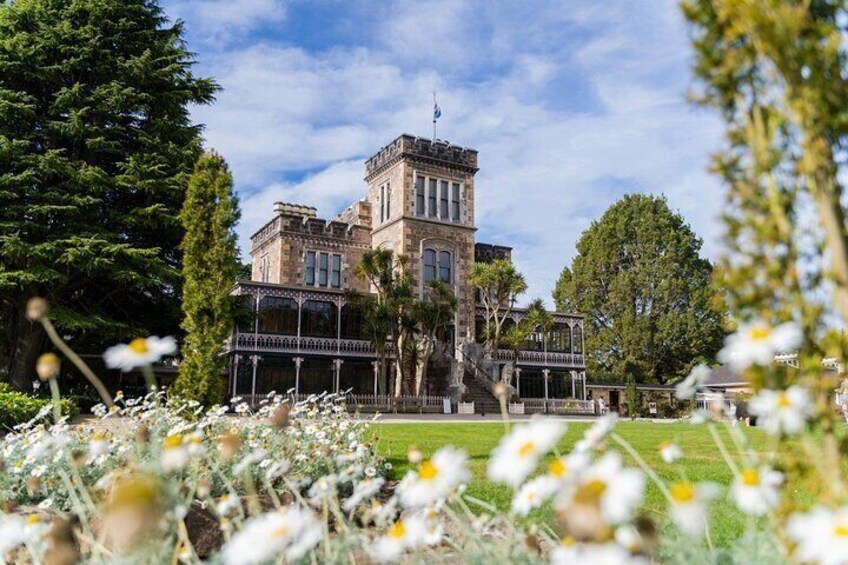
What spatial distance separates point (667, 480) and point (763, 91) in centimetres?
607

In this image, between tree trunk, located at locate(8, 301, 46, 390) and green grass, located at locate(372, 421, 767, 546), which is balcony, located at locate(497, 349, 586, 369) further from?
tree trunk, located at locate(8, 301, 46, 390)

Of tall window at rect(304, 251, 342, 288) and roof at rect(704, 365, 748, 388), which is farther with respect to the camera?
tall window at rect(304, 251, 342, 288)

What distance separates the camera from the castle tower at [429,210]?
3391 centimetres

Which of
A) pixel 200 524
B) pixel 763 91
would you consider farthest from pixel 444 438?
pixel 763 91

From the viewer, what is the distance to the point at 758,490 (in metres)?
1.62

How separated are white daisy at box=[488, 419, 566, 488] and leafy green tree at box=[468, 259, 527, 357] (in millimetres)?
30307

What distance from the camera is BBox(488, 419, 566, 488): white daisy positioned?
55.1 inches

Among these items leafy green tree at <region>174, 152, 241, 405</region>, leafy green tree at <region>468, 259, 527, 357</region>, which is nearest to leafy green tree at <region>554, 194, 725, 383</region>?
leafy green tree at <region>468, 259, 527, 357</region>

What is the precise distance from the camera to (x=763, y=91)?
1926mm

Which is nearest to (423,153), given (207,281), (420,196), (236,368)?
(420,196)

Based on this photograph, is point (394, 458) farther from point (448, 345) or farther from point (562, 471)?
point (448, 345)

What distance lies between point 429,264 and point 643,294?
1653 centimetres

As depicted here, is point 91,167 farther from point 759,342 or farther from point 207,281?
point 759,342

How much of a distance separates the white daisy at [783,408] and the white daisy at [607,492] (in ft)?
1.55
